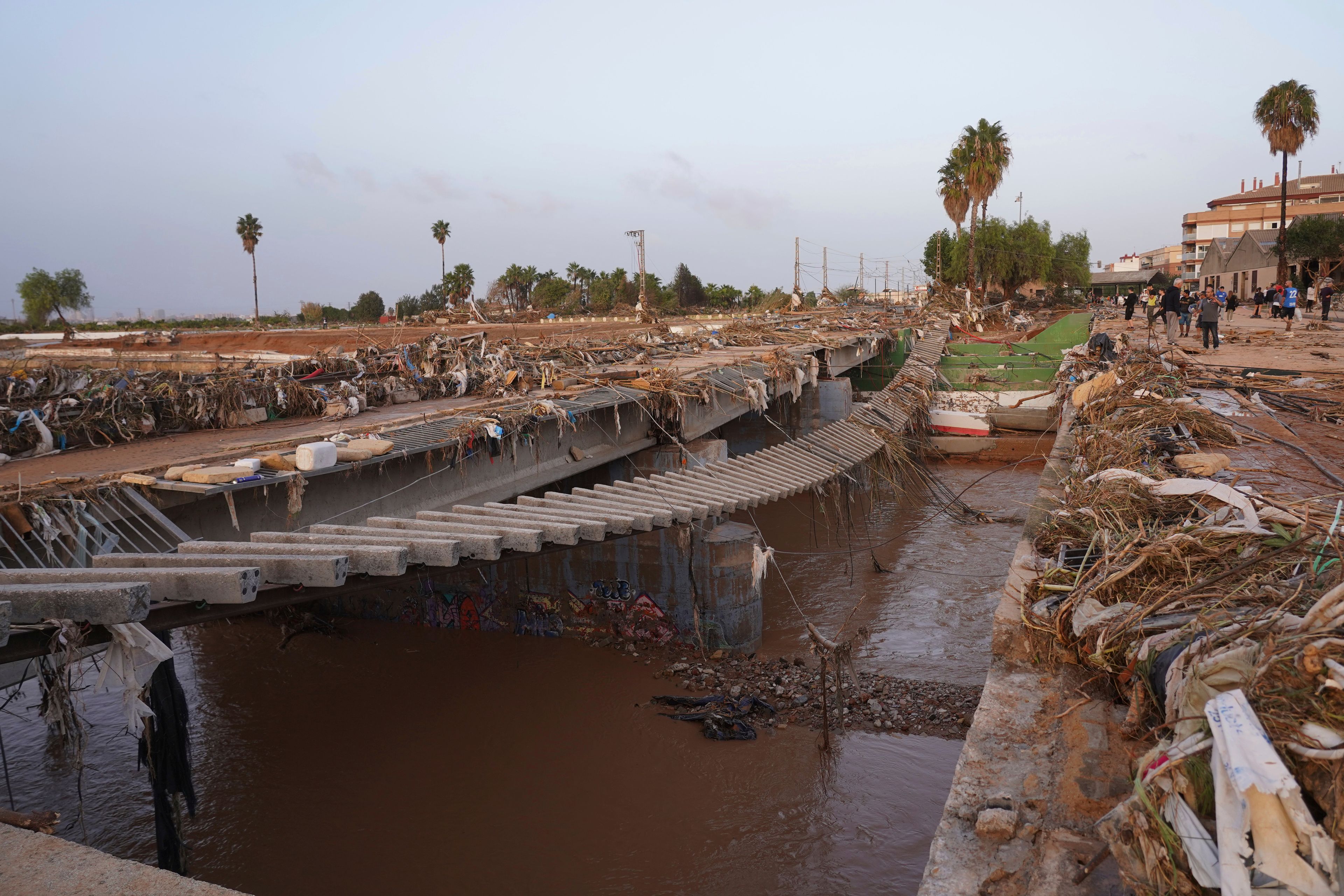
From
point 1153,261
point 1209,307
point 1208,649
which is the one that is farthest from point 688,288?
point 1153,261

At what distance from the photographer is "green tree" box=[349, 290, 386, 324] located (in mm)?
77875

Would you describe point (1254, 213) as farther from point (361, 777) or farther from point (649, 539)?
point (361, 777)

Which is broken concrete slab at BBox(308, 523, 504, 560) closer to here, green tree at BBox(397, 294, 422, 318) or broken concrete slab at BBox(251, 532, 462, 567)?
broken concrete slab at BBox(251, 532, 462, 567)

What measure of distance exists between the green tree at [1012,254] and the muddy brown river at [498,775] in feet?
212

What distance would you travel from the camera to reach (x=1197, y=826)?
10.6ft

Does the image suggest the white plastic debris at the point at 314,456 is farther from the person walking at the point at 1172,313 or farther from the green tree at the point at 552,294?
the green tree at the point at 552,294

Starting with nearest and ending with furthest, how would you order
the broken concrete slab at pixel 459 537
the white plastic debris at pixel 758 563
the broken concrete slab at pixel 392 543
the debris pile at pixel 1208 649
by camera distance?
the debris pile at pixel 1208 649 → the broken concrete slab at pixel 392 543 → the broken concrete slab at pixel 459 537 → the white plastic debris at pixel 758 563

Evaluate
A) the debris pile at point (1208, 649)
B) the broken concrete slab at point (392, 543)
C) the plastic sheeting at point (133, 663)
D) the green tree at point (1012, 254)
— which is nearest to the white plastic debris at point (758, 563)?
the debris pile at point (1208, 649)

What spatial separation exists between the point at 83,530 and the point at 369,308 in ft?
252

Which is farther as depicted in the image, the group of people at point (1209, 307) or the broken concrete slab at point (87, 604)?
the group of people at point (1209, 307)

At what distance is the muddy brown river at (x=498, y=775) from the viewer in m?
8.93

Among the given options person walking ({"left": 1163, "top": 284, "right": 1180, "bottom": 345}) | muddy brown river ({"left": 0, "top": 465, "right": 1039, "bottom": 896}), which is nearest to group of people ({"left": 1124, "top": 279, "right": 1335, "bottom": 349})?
person walking ({"left": 1163, "top": 284, "right": 1180, "bottom": 345})

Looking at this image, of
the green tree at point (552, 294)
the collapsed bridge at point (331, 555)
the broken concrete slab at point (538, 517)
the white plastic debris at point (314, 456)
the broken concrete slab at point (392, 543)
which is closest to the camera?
the collapsed bridge at point (331, 555)

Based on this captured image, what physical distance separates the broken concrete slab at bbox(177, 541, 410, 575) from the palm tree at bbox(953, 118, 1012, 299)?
2234 inches
